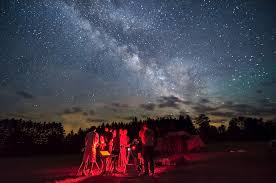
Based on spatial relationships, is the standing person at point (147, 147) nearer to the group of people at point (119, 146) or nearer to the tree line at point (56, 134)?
the group of people at point (119, 146)

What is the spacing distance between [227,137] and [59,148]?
51872mm

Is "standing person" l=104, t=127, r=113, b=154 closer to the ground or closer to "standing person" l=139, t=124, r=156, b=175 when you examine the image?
the ground

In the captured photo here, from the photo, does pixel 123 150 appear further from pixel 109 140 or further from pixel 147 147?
pixel 147 147

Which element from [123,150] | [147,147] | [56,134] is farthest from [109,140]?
[56,134]

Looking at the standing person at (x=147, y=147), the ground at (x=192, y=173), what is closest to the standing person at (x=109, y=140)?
the ground at (x=192, y=173)

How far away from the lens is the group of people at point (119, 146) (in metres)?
11.1

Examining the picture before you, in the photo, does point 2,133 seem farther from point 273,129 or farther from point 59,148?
point 273,129

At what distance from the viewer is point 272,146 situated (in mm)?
A: 27031

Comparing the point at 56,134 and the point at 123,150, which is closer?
the point at 123,150

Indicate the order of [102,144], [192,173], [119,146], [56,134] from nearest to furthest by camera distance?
1. [192,173]
2. [102,144]
3. [119,146]
4. [56,134]

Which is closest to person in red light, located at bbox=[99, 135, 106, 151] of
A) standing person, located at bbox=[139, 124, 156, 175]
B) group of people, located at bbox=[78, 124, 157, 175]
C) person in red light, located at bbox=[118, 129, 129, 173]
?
group of people, located at bbox=[78, 124, 157, 175]

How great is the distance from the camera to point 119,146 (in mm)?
13031

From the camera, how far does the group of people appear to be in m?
11.1

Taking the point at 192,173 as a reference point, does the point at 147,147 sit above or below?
above
